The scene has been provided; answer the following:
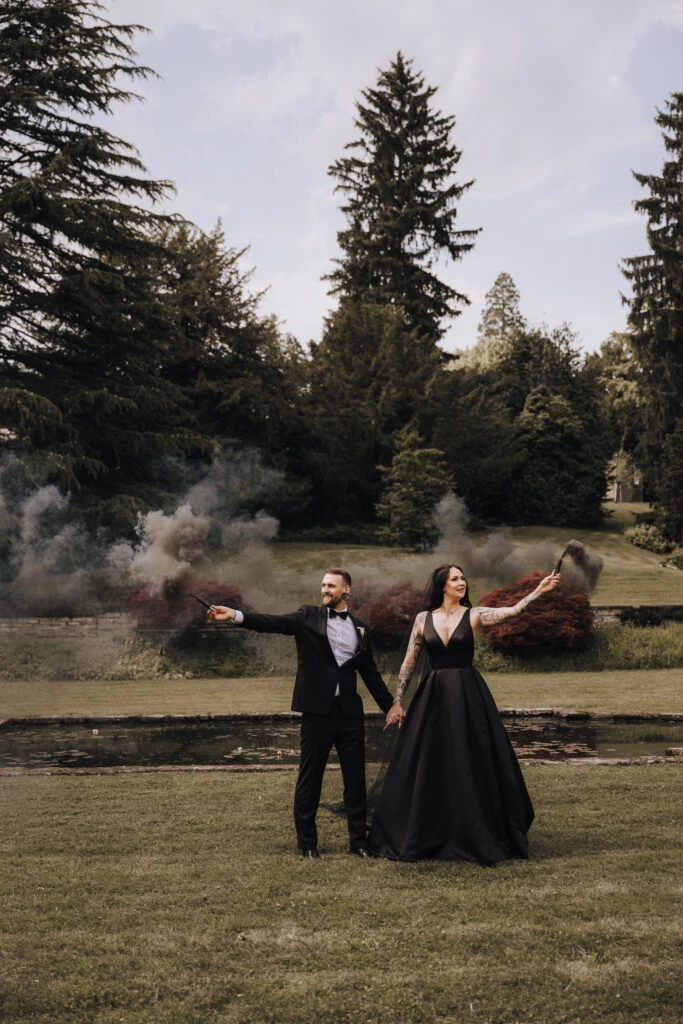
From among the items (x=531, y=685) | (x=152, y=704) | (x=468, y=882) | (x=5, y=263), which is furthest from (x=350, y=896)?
(x=5, y=263)

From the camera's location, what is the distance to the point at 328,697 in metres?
6.14

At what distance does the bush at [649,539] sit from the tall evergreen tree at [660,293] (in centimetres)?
473

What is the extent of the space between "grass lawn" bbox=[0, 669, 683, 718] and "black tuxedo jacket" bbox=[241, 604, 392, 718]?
23.3ft

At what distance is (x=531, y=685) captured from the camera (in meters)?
15.6

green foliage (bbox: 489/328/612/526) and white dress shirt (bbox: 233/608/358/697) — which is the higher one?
green foliage (bbox: 489/328/612/526)

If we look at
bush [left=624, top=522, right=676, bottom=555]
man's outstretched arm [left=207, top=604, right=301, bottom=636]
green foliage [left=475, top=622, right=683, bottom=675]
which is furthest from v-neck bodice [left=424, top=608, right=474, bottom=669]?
bush [left=624, top=522, right=676, bottom=555]

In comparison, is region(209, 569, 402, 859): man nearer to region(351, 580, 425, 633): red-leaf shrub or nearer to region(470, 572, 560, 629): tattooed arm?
region(470, 572, 560, 629): tattooed arm

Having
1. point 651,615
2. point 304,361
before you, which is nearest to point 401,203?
point 304,361

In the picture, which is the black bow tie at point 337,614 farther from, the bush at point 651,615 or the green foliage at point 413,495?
the green foliage at point 413,495

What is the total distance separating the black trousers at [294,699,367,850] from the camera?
6.06 metres

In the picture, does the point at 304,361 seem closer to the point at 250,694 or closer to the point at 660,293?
the point at 660,293

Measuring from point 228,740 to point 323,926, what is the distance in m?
7.20

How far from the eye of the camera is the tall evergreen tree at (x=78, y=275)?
2350 cm

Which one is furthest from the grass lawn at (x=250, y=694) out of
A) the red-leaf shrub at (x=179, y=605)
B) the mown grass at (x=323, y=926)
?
the mown grass at (x=323, y=926)
